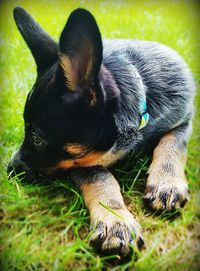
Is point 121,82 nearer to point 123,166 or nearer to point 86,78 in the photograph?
point 86,78

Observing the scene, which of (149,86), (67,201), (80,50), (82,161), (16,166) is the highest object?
(80,50)

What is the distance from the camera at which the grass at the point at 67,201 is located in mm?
2471

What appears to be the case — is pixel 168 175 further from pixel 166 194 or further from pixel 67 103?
pixel 67 103

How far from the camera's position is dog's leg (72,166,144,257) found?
247 centimetres

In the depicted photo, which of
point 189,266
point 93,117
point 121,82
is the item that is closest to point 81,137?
point 93,117

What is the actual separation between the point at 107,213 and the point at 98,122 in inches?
26.0

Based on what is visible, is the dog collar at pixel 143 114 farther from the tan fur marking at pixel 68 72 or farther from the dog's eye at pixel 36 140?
the dog's eye at pixel 36 140

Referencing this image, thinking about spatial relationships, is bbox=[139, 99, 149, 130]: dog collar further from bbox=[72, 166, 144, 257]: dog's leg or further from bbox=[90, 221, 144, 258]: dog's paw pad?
bbox=[90, 221, 144, 258]: dog's paw pad

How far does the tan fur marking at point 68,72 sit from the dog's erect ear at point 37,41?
0.45 meters

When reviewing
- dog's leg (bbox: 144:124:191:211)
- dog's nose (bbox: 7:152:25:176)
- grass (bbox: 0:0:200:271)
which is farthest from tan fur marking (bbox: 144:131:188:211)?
dog's nose (bbox: 7:152:25:176)

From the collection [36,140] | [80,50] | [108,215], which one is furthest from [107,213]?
[80,50]

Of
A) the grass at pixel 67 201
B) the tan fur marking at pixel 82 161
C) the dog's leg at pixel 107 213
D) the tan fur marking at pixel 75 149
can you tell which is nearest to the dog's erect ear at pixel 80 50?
the tan fur marking at pixel 75 149

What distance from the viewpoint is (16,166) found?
3152 millimetres

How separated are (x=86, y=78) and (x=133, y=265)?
1262mm
